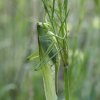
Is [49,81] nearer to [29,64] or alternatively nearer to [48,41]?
[48,41]

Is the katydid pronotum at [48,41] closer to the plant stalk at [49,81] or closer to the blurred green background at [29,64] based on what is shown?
the plant stalk at [49,81]

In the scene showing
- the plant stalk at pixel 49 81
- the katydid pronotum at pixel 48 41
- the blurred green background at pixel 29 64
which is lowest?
the blurred green background at pixel 29 64

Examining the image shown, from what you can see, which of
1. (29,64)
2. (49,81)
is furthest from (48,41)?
(29,64)

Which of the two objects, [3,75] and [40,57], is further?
[3,75]

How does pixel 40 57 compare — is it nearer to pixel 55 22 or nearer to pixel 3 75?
pixel 55 22

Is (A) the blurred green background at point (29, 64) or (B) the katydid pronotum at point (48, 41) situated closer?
(B) the katydid pronotum at point (48, 41)

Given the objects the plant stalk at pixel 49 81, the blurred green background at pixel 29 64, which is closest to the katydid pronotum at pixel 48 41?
the plant stalk at pixel 49 81

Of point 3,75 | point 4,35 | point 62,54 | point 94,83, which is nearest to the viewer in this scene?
point 62,54

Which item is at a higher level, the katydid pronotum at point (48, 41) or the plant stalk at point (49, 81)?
the katydid pronotum at point (48, 41)

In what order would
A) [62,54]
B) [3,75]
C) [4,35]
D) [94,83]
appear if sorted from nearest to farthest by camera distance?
1. [62,54]
2. [94,83]
3. [3,75]
4. [4,35]

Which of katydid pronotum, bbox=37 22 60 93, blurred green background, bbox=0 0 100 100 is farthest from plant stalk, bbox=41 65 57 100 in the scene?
blurred green background, bbox=0 0 100 100

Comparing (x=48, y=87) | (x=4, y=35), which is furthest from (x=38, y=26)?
(x=4, y=35)
